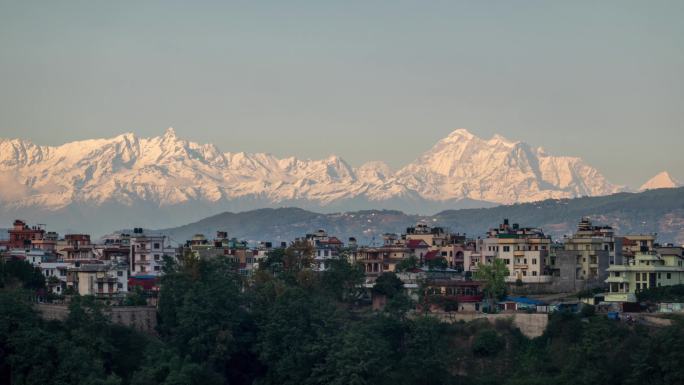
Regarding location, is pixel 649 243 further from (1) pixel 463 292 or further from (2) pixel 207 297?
(2) pixel 207 297

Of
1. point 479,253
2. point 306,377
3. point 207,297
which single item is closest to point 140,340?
point 207,297

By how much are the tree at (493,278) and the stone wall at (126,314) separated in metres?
17.5

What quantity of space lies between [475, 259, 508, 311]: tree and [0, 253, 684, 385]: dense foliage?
5292mm

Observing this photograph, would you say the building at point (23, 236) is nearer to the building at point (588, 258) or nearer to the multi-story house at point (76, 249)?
the multi-story house at point (76, 249)

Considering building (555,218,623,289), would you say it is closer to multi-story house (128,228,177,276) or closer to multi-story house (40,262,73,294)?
multi-story house (128,228,177,276)

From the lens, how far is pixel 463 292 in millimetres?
79438

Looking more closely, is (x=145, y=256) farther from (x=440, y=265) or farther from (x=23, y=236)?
(x=440, y=265)

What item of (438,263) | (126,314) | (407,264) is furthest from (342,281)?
(438,263)

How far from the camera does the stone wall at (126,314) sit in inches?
2771

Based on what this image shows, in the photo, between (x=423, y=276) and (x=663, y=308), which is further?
(x=423, y=276)

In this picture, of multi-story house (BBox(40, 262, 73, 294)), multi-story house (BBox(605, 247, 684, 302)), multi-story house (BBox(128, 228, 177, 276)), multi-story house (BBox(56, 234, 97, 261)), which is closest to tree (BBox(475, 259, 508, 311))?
multi-story house (BBox(605, 247, 684, 302))

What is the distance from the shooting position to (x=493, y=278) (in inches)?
3177

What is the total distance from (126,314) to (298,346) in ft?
30.1

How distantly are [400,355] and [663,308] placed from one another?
13293 mm
